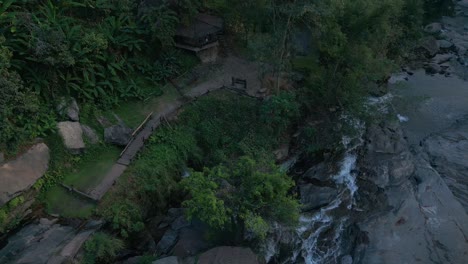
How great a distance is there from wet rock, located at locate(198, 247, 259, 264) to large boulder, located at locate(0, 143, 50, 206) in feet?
28.9

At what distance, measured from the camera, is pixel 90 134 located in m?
21.6

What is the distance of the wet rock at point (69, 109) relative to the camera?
21.4 m

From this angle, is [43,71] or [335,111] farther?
[335,111]

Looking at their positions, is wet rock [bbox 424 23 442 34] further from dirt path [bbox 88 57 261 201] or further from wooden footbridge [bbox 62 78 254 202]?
wooden footbridge [bbox 62 78 254 202]

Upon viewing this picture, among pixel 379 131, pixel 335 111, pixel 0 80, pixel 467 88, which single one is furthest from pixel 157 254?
pixel 467 88

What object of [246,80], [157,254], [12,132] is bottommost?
[157,254]

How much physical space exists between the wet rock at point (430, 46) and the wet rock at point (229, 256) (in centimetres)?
2933

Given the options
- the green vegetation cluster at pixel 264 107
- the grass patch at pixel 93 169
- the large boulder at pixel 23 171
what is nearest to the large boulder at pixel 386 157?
the green vegetation cluster at pixel 264 107

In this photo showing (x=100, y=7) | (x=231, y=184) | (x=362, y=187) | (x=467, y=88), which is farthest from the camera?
(x=467, y=88)

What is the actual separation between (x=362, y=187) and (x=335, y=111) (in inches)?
207

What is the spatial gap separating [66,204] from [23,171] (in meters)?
2.52

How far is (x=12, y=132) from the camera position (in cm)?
1859

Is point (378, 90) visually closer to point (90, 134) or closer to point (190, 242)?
point (190, 242)

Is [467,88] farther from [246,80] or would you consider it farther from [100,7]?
[100,7]
